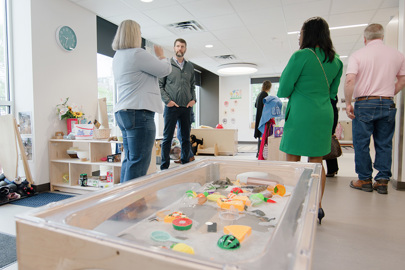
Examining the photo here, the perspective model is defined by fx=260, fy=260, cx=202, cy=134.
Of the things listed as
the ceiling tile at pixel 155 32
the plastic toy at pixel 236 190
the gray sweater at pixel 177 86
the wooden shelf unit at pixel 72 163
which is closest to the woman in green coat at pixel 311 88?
the plastic toy at pixel 236 190

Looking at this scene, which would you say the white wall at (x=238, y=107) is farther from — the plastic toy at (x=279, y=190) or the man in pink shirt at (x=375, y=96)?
the plastic toy at (x=279, y=190)

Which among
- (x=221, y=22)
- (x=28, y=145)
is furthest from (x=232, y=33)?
(x=28, y=145)

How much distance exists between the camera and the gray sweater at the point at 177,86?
2.79 metres

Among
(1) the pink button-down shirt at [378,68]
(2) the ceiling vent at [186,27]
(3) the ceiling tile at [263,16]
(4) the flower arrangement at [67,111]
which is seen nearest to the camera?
(1) the pink button-down shirt at [378,68]

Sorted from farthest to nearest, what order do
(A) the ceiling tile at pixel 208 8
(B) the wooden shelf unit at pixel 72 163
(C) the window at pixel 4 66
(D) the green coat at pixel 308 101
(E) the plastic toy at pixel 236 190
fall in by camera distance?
1. (A) the ceiling tile at pixel 208 8
2. (C) the window at pixel 4 66
3. (B) the wooden shelf unit at pixel 72 163
4. (D) the green coat at pixel 308 101
5. (E) the plastic toy at pixel 236 190

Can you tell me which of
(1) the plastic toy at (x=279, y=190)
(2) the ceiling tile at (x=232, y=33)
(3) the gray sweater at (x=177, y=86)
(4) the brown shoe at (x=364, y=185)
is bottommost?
(4) the brown shoe at (x=364, y=185)

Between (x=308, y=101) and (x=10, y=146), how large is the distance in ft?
9.23

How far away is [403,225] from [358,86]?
1.27 meters

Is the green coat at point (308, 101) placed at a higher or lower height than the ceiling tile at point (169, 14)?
lower

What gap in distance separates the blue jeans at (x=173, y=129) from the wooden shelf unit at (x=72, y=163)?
1.60 ft

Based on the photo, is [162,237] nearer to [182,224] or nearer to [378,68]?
[182,224]

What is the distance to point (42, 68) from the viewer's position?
288 cm

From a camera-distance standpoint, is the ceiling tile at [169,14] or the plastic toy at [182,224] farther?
the ceiling tile at [169,14]

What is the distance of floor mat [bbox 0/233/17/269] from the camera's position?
132 cm
